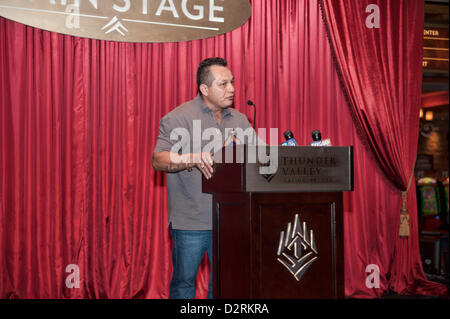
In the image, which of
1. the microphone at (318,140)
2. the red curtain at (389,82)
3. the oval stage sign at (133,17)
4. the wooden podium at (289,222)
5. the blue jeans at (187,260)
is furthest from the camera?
the red curtain at (389,82)

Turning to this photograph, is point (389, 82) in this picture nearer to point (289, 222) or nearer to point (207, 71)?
point (207, 71)

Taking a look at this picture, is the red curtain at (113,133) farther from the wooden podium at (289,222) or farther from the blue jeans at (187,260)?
the wooden podium at (289,222)

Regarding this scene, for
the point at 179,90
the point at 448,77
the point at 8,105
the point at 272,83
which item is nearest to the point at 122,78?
Result: the point at 179,90

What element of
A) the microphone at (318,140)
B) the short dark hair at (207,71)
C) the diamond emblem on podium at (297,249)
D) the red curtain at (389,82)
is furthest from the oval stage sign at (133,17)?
the diamond emblem on podium at (297,249)

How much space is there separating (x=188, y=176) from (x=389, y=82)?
7.59 feet

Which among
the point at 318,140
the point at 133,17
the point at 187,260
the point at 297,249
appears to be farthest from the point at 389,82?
the point at 297,249

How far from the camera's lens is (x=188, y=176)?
83.4 inches

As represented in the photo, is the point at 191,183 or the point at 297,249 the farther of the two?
the point at 191,183

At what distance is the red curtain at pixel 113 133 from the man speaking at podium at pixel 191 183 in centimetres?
120

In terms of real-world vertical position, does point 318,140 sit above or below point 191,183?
above

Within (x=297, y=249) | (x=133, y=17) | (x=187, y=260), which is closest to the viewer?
(x=297, y=249)

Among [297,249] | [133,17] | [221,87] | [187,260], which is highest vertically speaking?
[133,17]

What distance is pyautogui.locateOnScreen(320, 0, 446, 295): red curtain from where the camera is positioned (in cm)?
357

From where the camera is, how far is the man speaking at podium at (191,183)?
2.06 metres
